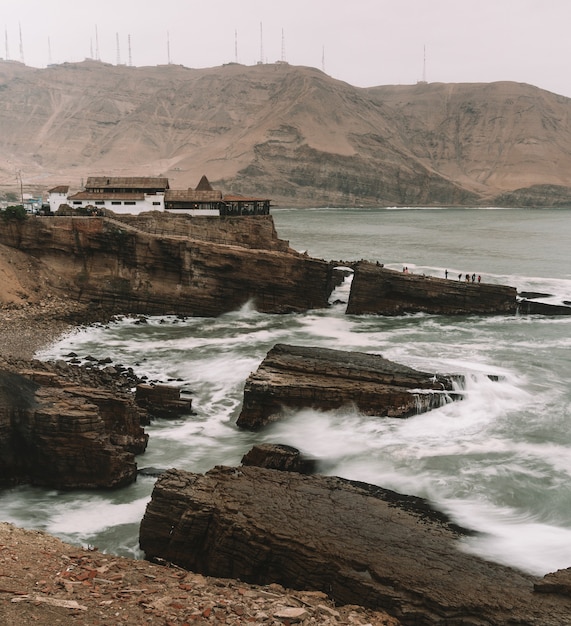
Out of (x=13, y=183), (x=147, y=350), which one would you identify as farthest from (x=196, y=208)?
(x=13, y=183)

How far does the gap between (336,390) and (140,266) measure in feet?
70.1

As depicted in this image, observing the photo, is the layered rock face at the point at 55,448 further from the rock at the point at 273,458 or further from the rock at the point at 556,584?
the rock at the point at 556,584

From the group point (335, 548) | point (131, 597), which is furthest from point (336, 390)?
point (131, 597)

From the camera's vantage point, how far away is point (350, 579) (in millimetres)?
10258

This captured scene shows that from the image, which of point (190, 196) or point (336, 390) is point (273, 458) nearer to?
point (336, 390)

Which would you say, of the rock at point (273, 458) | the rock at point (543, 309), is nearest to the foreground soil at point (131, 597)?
the rock at point (273, 458)

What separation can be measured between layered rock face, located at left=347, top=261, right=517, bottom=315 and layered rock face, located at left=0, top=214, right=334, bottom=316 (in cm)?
539

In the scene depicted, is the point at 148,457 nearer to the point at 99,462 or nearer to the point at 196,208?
the point at 99,462

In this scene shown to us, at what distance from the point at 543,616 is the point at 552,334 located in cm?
2748

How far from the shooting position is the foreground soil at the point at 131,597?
831cm

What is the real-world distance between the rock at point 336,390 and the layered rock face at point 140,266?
56.8 feet

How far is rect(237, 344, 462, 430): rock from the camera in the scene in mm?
20328

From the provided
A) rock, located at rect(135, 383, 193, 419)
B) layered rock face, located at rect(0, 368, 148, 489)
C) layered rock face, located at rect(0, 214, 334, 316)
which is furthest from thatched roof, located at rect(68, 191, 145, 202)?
layered rock face, located at rect(0, 368, 148, 489)

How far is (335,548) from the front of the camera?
433 inches
